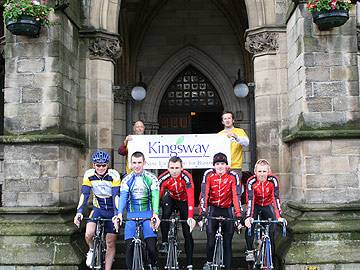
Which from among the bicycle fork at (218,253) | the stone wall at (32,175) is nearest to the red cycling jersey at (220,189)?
the bicycle fork at (218,253)

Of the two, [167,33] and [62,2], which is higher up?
[167,33]

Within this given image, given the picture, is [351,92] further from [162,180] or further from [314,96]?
[162,180]

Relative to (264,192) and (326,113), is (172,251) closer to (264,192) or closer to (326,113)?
(264,192)

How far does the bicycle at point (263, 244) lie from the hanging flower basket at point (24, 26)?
4052 mm

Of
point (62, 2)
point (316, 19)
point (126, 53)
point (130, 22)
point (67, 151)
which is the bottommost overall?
point (67, 151)

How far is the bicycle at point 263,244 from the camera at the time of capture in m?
5.61

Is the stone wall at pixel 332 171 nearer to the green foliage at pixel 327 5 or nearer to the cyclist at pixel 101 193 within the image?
the green foliage at pixel 327 5

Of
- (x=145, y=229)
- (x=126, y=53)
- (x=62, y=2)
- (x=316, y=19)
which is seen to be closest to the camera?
(x=145, y=229)

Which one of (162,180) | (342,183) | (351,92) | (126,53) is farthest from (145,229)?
(126,53)

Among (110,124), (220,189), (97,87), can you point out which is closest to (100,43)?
(97,87)

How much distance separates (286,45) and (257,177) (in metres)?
2.81

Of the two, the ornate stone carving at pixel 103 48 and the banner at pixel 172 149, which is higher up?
the ornate stone carving at pixel 103 48

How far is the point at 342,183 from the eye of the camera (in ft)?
→ 21.6

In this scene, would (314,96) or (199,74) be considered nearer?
(314,96)
